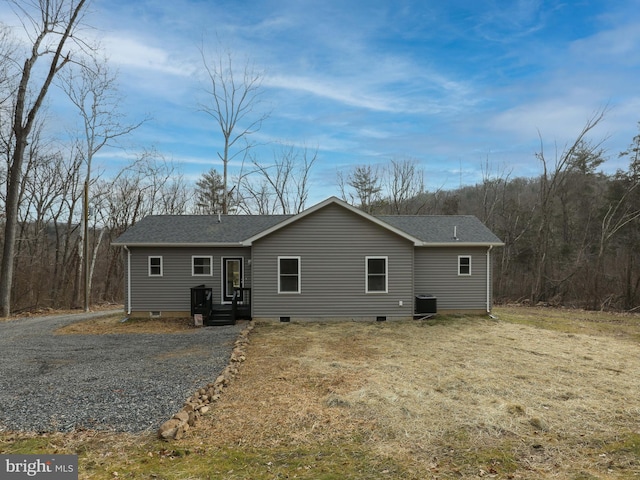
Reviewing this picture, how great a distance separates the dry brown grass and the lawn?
2 centimetres

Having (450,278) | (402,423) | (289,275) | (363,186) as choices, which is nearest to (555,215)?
(363,186)

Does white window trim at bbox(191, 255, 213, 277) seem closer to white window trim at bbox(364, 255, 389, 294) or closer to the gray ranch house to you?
the gray ranch house

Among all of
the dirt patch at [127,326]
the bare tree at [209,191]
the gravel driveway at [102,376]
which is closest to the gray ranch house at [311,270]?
the dirt patch at [127,326]

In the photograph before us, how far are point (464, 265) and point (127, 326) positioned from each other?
11652 millimetres

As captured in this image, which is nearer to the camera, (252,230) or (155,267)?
(155,267)

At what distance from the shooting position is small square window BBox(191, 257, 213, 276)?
498 inches

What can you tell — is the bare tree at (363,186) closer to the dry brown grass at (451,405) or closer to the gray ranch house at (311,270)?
the gray ranch house at (311,270)

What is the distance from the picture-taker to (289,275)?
11.9 m

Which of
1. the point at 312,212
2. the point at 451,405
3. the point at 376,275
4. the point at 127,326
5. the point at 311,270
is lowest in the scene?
the point at 127,326

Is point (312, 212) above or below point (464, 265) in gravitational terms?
above

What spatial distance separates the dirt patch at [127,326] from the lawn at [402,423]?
4.18m

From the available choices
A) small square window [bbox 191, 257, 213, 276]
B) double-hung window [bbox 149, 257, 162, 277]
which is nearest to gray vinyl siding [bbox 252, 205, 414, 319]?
small square window [bbox 191, 257, 213, 276]

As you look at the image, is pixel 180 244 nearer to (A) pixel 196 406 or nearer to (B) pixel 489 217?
(A) pixel 196 406

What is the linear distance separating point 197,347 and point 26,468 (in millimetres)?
5022
